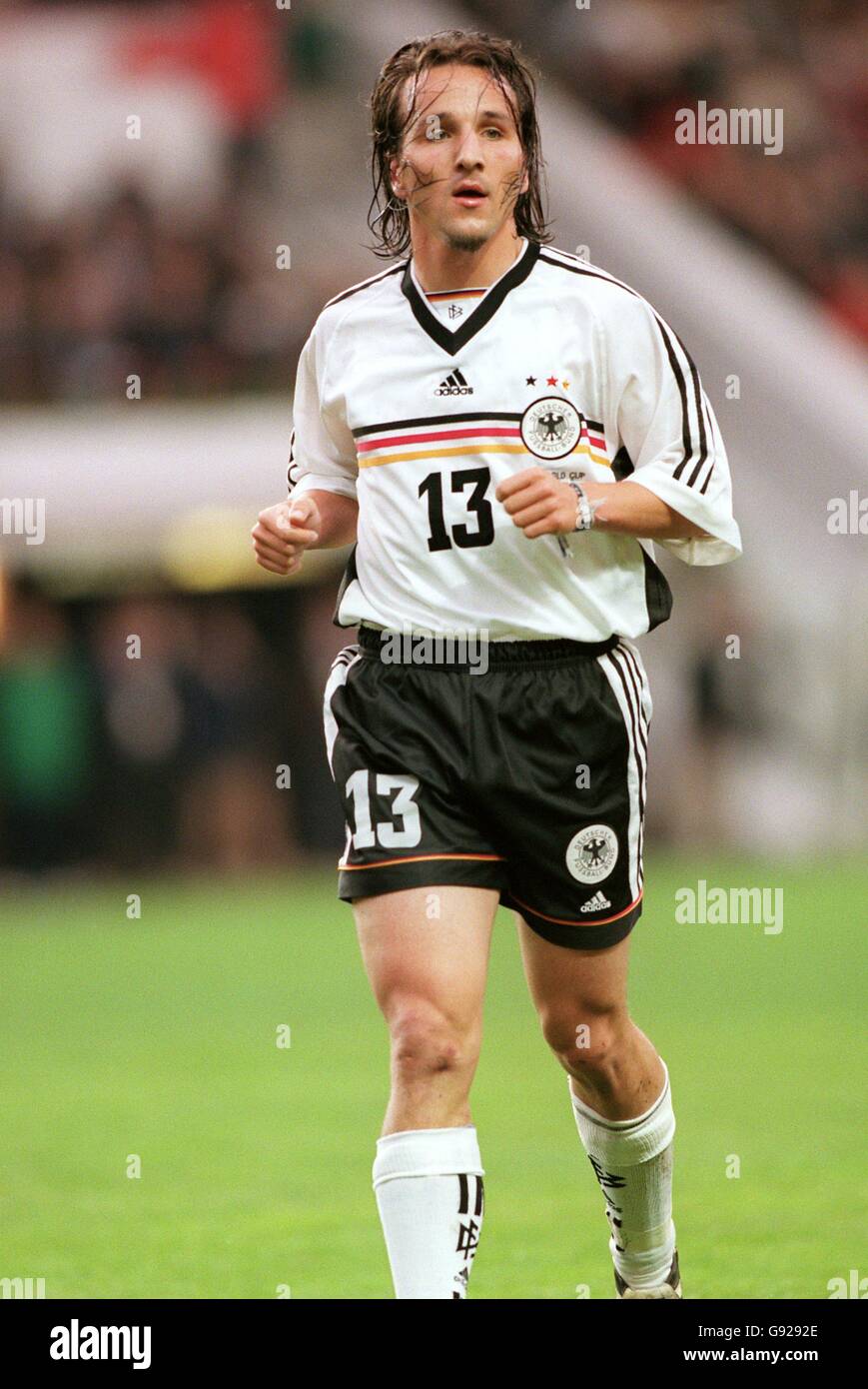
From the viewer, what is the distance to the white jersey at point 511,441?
4523mm

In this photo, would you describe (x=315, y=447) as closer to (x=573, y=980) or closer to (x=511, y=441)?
(x=511, y=441)

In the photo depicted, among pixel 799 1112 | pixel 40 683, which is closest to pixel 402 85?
pixel 799 1112

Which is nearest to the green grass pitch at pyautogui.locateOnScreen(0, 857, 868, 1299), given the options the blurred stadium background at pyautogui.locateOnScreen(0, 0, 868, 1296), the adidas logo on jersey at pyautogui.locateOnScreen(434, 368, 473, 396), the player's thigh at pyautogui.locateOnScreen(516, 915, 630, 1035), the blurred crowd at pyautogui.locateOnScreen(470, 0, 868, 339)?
the blurred stadium background at pyautogui.locateOnScreen(0, 0, 868, 1296)

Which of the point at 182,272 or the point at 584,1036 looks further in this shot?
the point at 182,272

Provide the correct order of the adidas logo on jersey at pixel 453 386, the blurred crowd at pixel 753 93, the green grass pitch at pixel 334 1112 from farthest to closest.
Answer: the blurred crowd at pixel 753 93, the green grass pitch at pixel 334 1112, the adidas logo on jersey at pixel 453 386

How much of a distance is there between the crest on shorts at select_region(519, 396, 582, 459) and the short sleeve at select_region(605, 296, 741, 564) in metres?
0.16

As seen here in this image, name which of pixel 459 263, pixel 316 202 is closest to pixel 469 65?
pixel 459 263

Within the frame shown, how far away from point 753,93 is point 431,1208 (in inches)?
689

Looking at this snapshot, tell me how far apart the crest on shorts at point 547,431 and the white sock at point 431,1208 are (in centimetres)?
143

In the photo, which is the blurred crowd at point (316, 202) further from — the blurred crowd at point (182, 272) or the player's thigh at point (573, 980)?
the player's thigh at point (573, 980)

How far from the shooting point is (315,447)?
16.4 ft

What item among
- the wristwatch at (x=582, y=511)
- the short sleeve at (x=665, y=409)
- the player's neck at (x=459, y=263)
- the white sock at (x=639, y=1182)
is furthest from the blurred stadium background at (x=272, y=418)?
the wristwatch at (x=582, y=511)

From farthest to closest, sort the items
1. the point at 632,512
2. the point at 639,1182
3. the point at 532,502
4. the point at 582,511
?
the point at 639,1182
the point at 632,512
the point at 582,511
the point at 532,502

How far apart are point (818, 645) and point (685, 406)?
13020 mm
